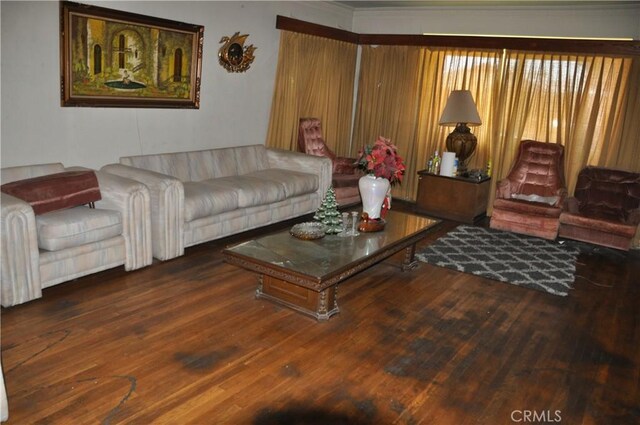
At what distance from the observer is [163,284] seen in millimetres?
3873

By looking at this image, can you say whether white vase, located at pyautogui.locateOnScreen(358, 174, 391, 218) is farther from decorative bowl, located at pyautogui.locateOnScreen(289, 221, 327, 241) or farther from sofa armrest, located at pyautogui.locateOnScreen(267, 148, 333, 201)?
sofa armrest, located at pyautogui.locateOnScreen(267, 148, 333, 201)

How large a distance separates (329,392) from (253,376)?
41 centimetres

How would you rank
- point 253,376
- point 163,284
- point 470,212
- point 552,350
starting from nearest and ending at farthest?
point 253,376
point 552,350
point 163,284
point 470,212

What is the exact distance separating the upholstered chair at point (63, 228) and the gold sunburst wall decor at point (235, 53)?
6.77ft

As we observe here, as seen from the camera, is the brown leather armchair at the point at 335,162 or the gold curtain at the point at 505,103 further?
the brown leather armchair at the point at 335,162

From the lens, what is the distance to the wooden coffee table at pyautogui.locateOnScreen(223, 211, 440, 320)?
325 centimetres

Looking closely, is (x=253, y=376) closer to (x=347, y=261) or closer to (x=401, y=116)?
(x=347, y=261)

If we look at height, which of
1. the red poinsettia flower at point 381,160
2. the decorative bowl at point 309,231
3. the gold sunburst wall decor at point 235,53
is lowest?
the decorative bowl at point 309,231

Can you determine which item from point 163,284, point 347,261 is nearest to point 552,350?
point 347,261

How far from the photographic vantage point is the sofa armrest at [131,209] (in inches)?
155

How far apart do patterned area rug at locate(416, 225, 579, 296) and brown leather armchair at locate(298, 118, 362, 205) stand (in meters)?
1.33

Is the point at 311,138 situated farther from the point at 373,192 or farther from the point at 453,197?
the point at 373,192

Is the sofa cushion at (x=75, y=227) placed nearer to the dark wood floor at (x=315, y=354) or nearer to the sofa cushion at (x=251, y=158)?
the dark wood floor at (x=315, y=354)
